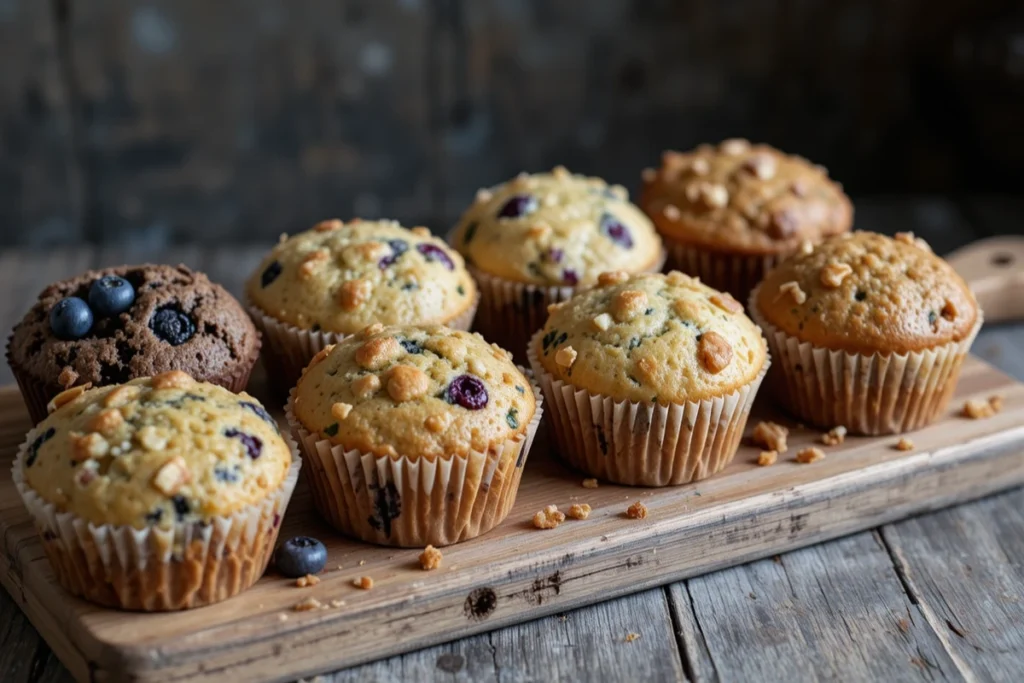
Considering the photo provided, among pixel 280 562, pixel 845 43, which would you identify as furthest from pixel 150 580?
pixel 845 43

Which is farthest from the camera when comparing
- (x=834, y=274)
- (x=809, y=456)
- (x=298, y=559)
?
(x=834, y=274)

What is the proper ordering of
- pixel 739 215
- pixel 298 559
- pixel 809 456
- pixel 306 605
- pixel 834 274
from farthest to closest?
pixel 739 215 < pixel 834 274 < pixel 809 456 < pixel 298 559 < pixel 306 605

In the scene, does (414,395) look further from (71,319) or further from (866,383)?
(866,383)

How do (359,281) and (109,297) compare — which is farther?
(359,281)

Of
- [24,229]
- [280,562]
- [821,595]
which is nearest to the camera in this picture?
[280,562]

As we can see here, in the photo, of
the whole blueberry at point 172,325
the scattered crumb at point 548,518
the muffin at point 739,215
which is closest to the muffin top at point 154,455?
the whole blueberry at point 172,325

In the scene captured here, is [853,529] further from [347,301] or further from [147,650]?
[147,650]

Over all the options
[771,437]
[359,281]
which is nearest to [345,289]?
[359,281]
